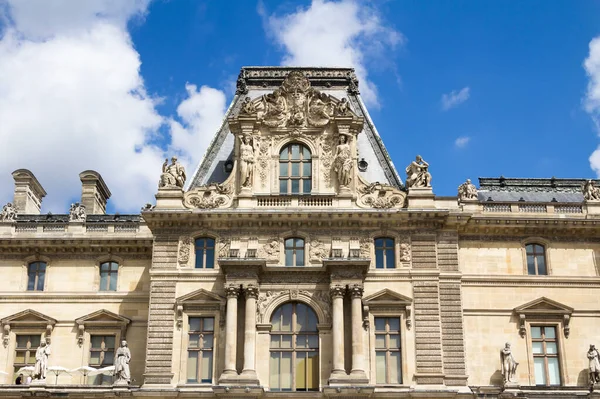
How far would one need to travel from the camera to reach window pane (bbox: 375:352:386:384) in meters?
42.5

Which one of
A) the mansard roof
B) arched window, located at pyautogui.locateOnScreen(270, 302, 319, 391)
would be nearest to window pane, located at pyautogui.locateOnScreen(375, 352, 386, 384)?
arched window, located at pyautogui.locateOnScreen(270, 302, 319, 391)

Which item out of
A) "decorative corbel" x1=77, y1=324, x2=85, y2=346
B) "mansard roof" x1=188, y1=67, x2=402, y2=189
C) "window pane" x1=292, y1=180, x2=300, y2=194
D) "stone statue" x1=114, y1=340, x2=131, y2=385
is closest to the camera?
"stone statue" x1=114, y1=340, x2=131, y2=385

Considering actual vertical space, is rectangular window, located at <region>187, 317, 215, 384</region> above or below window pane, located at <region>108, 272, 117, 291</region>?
below

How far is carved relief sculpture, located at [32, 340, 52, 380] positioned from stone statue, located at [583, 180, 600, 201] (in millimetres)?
28294

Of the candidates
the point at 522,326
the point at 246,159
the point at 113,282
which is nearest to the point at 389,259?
the point at 522,326

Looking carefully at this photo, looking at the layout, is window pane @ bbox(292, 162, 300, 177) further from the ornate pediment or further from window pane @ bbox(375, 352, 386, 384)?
window pane @ bbox(375, 352, 386, 384)

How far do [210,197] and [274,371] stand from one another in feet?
30.4

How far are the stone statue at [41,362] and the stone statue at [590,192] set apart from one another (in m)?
28.3

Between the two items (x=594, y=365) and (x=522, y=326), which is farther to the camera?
(x=522, y=326)

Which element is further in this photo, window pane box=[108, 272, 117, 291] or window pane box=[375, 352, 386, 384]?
window pane box=[108, 272, 117, 291]

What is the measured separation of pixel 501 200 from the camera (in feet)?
166

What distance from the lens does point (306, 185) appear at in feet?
152

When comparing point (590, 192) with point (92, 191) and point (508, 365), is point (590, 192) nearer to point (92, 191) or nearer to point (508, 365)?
point (508, 365)

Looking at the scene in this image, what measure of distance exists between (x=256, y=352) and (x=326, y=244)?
625 cm
